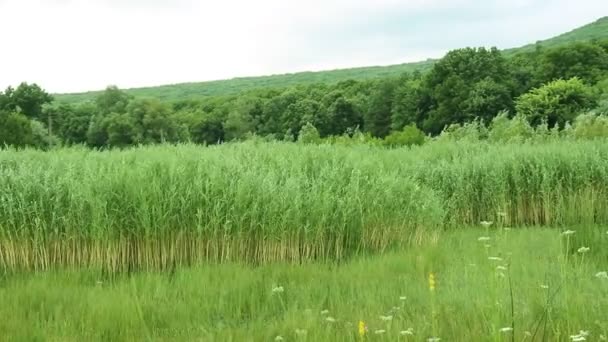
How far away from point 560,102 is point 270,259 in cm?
4311

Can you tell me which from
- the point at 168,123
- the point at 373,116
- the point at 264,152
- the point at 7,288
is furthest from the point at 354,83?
the point at 7,288

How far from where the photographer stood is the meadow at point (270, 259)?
405 centimetres

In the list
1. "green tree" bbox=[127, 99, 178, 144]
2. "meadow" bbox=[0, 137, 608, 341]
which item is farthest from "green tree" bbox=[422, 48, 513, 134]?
"meadow" bbox=[0, 137, 608, 341]

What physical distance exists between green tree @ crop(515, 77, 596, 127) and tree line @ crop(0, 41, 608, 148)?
7cm

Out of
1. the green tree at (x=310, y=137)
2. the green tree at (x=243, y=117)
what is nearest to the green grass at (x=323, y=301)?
the green tree at (x=310, y=137)

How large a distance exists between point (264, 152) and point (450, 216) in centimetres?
356

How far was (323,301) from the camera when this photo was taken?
4801 millimetres

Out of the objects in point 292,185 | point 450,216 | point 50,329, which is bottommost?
point 450,216

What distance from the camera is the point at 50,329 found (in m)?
4.25

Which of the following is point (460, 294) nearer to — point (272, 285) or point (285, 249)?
point (272, 285)

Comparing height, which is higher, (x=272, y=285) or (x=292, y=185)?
(x=292, y=185)

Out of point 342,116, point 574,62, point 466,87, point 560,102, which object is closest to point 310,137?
point 560,102

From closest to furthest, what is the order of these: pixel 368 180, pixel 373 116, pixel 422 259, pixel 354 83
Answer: pixel 422 259 → pixel 368 180 → pixel 373 116 → pixel 354 83

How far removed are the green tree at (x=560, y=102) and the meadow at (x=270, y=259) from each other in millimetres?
37034
